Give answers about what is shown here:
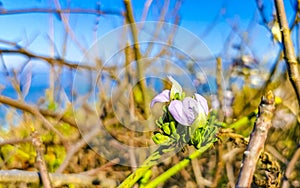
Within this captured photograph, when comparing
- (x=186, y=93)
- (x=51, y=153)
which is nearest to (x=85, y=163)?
(x=51, y=153)

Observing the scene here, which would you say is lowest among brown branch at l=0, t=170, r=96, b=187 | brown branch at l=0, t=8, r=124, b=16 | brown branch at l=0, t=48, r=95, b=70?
brown branch at l=0, t=170, r=96, b=187

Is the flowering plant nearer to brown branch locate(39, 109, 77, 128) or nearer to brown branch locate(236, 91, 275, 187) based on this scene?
brown branch locate(236, 91, 275, 187)

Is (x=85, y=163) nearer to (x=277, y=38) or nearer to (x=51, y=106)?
(x=51, y=106)

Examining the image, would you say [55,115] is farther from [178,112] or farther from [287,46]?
[178,112]

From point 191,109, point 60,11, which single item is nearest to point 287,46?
point 191,109

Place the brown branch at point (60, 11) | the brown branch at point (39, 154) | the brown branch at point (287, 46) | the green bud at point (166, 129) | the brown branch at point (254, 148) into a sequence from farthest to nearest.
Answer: the brown branch at point (60, 11), the brown branch at point (287, 46), the brown branch at point (39, 154), the green bud at point (166, 129), the brown branch at point (254, 148)

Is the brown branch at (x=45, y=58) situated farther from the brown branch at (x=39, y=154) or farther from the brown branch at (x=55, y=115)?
the brown branch at (x=39, y=154)

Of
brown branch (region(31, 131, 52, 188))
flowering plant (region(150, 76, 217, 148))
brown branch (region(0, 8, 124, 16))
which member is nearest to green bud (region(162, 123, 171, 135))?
flowering plant (region(150, 76, 217, 148))

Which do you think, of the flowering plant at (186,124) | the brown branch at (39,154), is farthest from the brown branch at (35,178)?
the flowering plant at (186,124)
